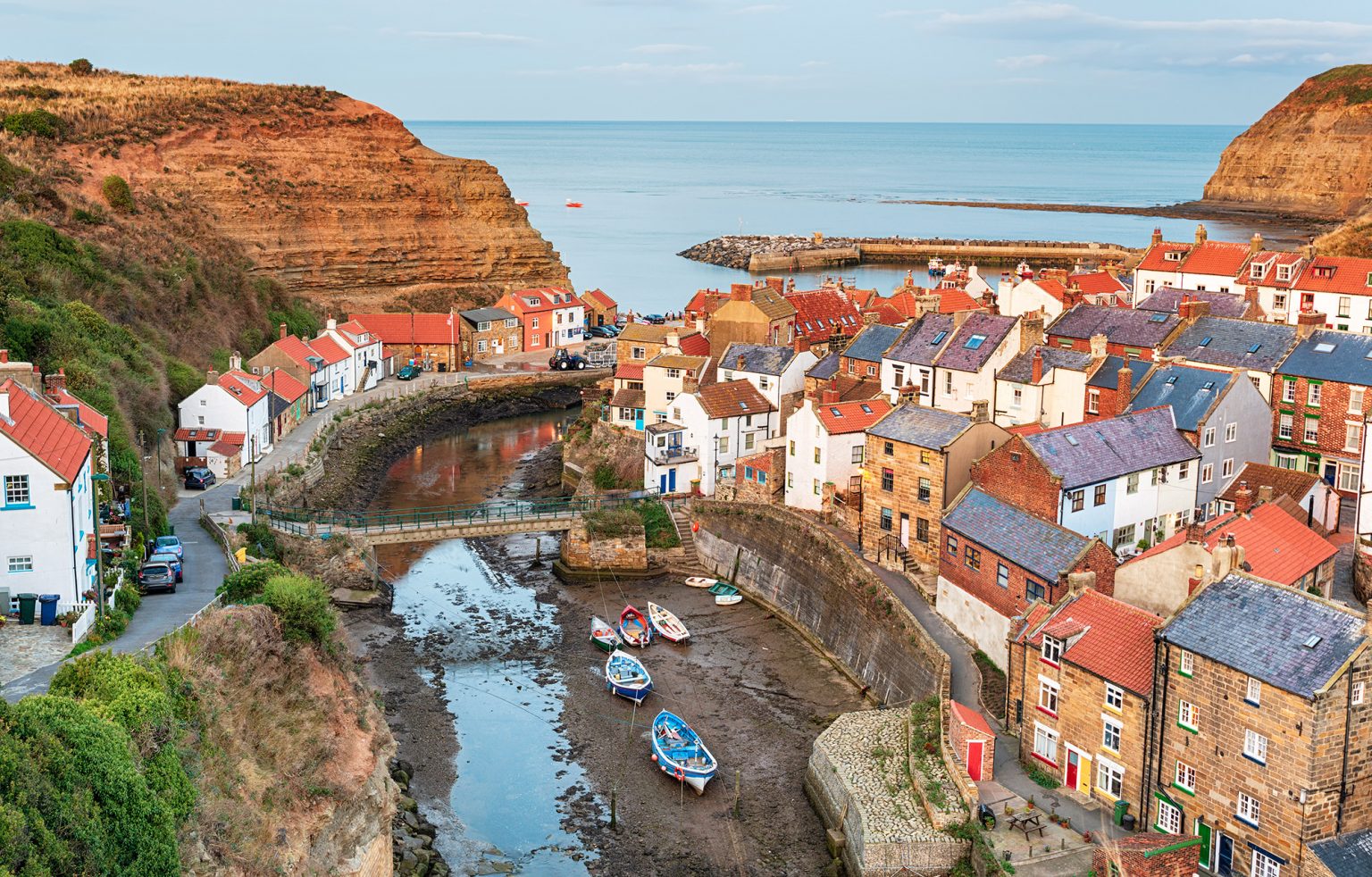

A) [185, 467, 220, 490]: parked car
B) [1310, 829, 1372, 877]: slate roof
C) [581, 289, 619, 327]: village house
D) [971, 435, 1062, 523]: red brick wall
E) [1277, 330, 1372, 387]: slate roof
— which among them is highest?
[1277, 330, 1372, 387]: slate roof

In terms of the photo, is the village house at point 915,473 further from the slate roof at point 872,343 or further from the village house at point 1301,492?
the slate roof at point 872,343

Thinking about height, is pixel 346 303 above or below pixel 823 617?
above

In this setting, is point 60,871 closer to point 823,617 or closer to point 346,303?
point 823,617

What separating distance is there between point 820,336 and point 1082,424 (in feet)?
91.3

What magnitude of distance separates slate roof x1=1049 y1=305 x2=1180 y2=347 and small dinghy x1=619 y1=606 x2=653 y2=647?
23137 mm

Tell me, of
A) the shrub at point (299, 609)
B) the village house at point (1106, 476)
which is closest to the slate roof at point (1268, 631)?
the village house at point (1106, 476)

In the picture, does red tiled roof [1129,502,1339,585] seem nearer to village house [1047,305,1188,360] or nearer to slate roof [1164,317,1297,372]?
slate roof [1164,317,1297,372]

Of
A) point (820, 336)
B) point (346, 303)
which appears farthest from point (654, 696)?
point (346, 303)

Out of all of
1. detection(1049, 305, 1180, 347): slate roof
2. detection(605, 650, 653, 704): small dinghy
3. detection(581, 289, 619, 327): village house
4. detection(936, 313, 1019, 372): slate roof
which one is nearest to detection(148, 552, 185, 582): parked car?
detection(605, 650, 653, 704): small dinghy

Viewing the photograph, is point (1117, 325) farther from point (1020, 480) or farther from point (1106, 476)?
point (1020, 480)

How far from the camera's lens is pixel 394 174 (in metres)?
105

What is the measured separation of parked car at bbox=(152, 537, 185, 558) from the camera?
41531mm

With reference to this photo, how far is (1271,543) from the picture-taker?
1378 inches

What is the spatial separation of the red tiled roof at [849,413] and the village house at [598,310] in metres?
50.0
